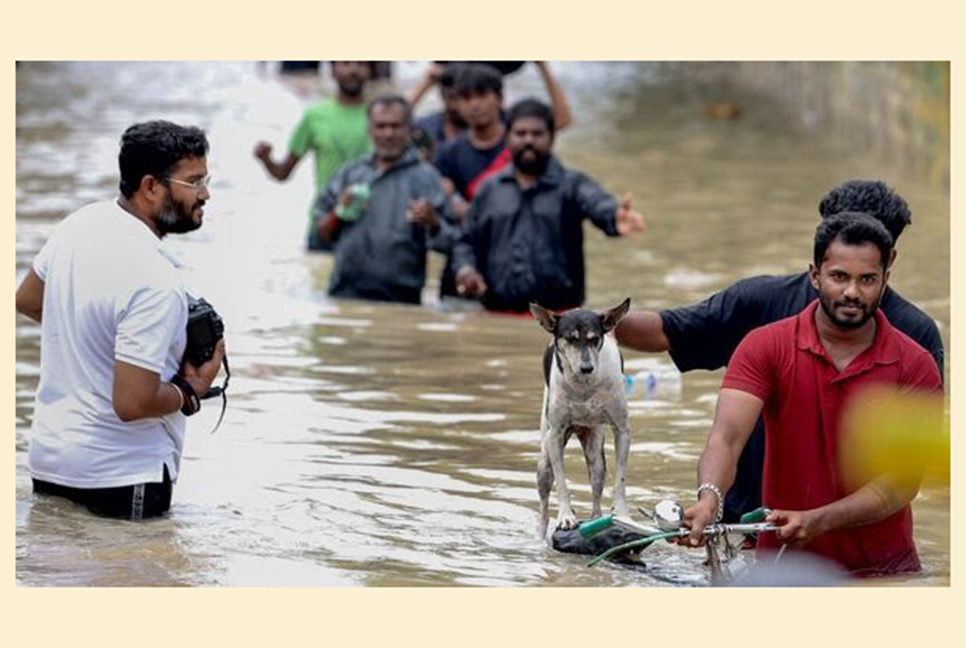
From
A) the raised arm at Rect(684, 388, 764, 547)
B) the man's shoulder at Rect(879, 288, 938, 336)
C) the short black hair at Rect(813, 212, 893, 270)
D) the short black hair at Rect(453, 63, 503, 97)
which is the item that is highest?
the short black hair at Rect(453, 63, 503, 97)

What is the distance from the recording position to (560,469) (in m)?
8.72

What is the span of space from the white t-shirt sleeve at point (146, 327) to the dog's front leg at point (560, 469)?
4.77 feet

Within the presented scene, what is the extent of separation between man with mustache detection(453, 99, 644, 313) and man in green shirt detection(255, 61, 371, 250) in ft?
8.41

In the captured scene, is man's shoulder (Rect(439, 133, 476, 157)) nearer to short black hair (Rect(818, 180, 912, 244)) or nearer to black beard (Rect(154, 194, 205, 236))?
black beard (Rect(154, 194, 205, 236))

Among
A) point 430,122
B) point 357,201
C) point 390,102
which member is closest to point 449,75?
point 430,122

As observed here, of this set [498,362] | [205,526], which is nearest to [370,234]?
[498,362]

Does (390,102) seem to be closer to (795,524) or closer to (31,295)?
(31,295)

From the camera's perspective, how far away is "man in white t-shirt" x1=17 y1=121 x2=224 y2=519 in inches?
342

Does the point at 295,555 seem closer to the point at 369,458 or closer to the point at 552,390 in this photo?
the point at 552,390

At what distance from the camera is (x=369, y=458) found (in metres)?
10.8

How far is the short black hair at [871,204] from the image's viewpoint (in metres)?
8.40

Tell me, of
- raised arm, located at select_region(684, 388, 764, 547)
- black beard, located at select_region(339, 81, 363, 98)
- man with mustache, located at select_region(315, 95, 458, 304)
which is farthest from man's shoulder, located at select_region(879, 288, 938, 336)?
black beard, located at select_region(339, 81, 363, 98)

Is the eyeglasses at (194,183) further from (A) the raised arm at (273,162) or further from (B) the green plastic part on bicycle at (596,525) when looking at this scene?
(A) the raised arm at (273,162)

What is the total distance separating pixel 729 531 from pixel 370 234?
7292 millimetres
